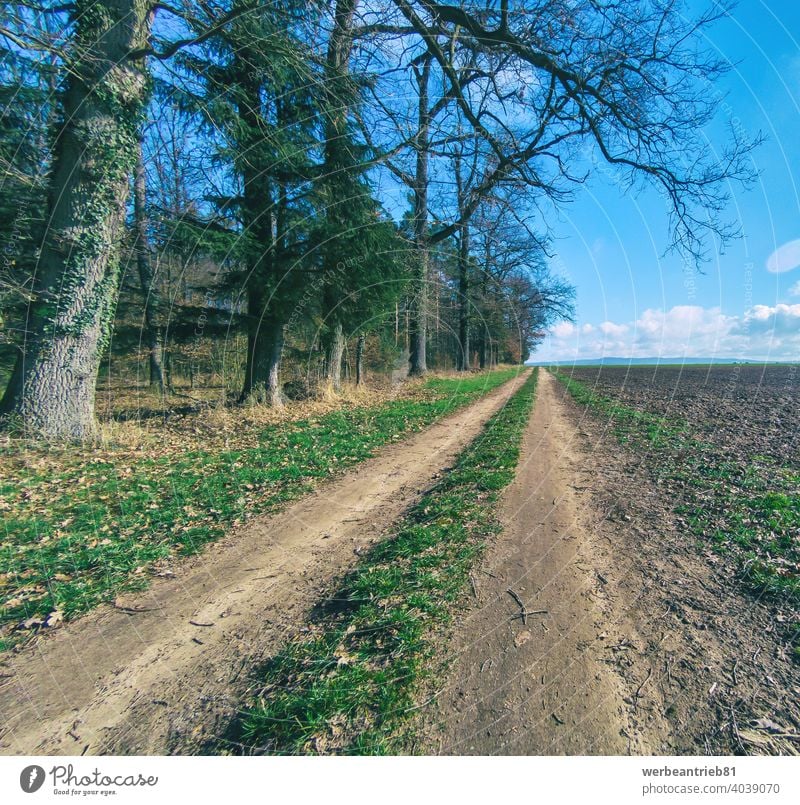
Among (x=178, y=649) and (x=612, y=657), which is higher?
(x=612, y=657)

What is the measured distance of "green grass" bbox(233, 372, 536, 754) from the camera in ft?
6.31

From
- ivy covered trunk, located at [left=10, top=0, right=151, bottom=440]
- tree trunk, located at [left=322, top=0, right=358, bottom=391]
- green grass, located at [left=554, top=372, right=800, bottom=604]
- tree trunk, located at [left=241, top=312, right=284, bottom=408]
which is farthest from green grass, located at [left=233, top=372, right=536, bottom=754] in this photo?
tree trunk, located at [left=322, top=0, right=358, bottom=391]

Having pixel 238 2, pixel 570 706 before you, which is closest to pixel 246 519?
pixel 570 706

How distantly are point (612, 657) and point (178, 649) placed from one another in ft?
10.1

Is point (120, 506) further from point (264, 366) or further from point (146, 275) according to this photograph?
point (146, 275)

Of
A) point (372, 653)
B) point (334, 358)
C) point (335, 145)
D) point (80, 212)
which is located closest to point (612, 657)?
point (372, 653)

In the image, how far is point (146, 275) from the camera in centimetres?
1644

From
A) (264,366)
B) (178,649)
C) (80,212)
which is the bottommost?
(178,649)

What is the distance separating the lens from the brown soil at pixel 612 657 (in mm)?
1877

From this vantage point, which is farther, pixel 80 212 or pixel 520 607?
pixel 80 212

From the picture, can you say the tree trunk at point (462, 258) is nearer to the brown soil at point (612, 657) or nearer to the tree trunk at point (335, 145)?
the tree trunk at point (335, 145)

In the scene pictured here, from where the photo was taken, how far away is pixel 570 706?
6.64 feet

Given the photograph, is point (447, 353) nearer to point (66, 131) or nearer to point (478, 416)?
point (478, 416)

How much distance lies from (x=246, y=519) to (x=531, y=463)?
15.8ft
